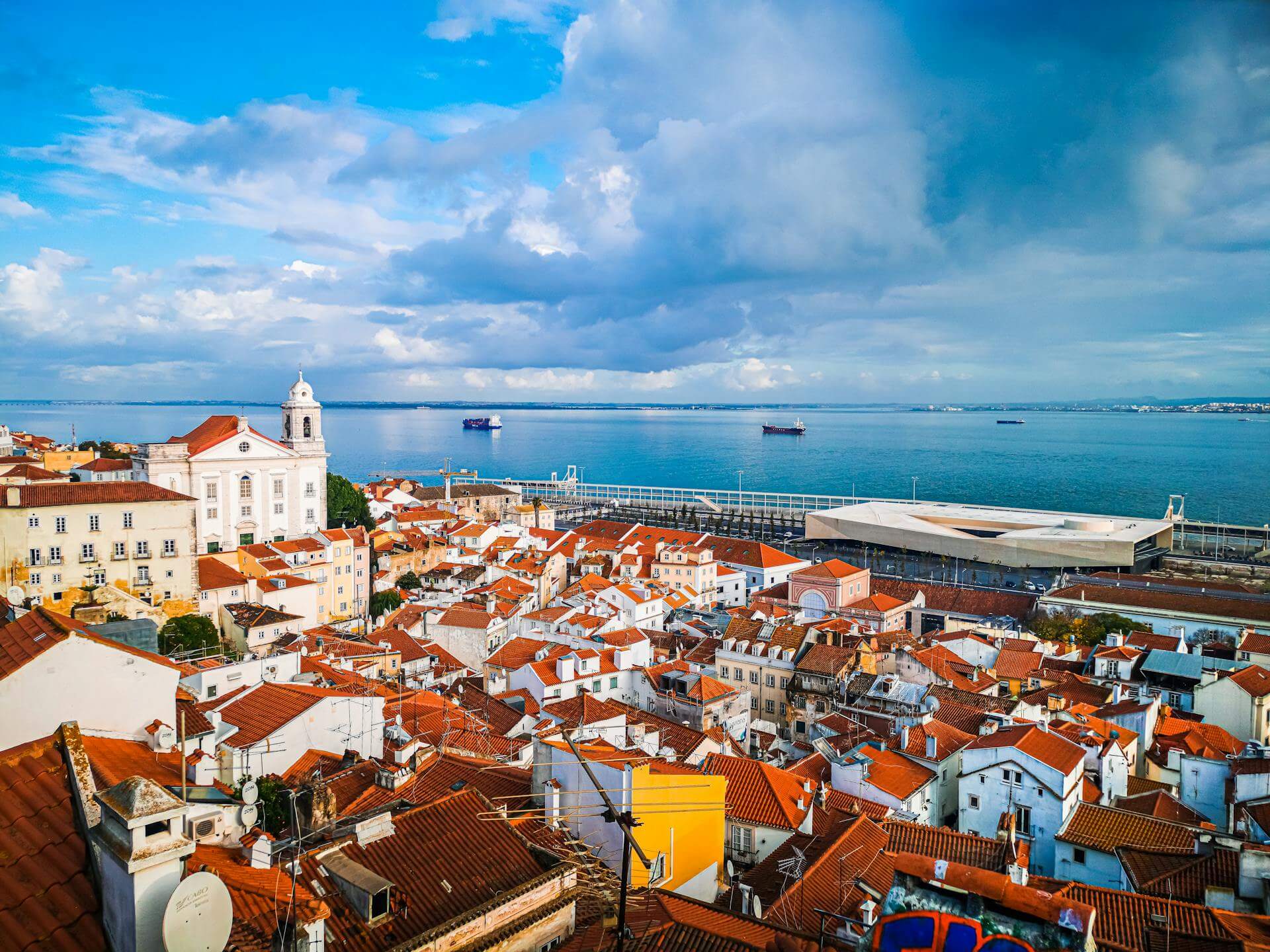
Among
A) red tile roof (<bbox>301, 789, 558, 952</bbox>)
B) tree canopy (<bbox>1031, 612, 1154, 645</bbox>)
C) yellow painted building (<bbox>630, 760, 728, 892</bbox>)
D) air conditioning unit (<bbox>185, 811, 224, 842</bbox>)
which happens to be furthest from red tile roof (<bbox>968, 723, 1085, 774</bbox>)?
tree canopy (<bbox>1031, 612, 1154, 645</bbox>)

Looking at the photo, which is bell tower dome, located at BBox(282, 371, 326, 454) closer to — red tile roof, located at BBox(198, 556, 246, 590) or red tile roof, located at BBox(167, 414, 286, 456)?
red tile roof, located at BBox(167, 414, 286, 456)

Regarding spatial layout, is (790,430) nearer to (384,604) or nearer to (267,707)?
(384,604)

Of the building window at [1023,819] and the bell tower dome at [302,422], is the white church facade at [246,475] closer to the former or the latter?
the bell tower dome at [302,422]

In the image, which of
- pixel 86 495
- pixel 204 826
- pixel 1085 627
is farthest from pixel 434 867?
pixel 1085 627

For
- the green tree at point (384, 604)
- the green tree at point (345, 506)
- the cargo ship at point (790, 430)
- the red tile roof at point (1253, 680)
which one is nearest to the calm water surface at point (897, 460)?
the cargo ship at point (790, 430)

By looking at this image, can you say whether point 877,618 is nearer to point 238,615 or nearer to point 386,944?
point 238,615

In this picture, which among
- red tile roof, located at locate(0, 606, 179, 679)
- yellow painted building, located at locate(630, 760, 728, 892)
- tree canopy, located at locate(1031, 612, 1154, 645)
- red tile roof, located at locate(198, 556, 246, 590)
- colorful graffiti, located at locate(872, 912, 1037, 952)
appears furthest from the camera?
tree canopy, located at locate(1031, 612, 1154, 645)
